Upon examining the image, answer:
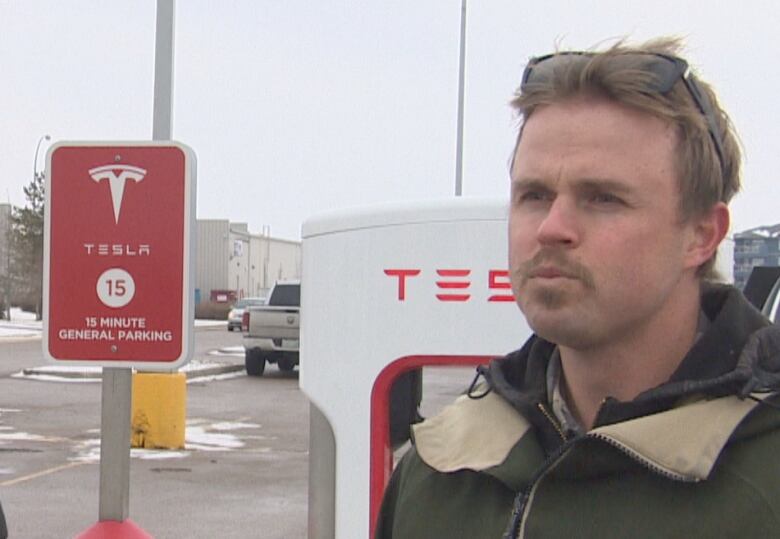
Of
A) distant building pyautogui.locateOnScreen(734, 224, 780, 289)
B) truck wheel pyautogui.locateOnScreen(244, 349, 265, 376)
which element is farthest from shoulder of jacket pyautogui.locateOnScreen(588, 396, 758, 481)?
truck wheel pyautogui.locateOnScreen(244, 349, 265, 376)

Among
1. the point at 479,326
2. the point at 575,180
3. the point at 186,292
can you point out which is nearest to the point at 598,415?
the point at 575,180

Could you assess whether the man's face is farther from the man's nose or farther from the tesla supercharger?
the tesla supercharger

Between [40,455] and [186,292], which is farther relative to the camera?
[40,455]

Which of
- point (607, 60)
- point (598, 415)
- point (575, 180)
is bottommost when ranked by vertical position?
point (598, 415)

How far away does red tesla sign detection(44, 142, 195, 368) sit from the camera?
14.8ft

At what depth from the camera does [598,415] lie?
1.43 metres

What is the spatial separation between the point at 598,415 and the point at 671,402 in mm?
A: 93

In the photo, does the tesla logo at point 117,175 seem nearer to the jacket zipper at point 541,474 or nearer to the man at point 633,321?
the man at point 633,321

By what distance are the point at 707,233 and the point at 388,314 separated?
5.44 feet

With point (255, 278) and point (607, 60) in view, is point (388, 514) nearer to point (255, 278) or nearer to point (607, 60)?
point (607, 60)

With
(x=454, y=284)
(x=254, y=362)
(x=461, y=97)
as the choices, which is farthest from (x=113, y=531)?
(x=254, y=362)

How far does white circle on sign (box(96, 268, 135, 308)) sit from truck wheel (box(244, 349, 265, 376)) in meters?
19.0

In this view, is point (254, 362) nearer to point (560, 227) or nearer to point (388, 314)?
point (388, 314)

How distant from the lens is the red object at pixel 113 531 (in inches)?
177
